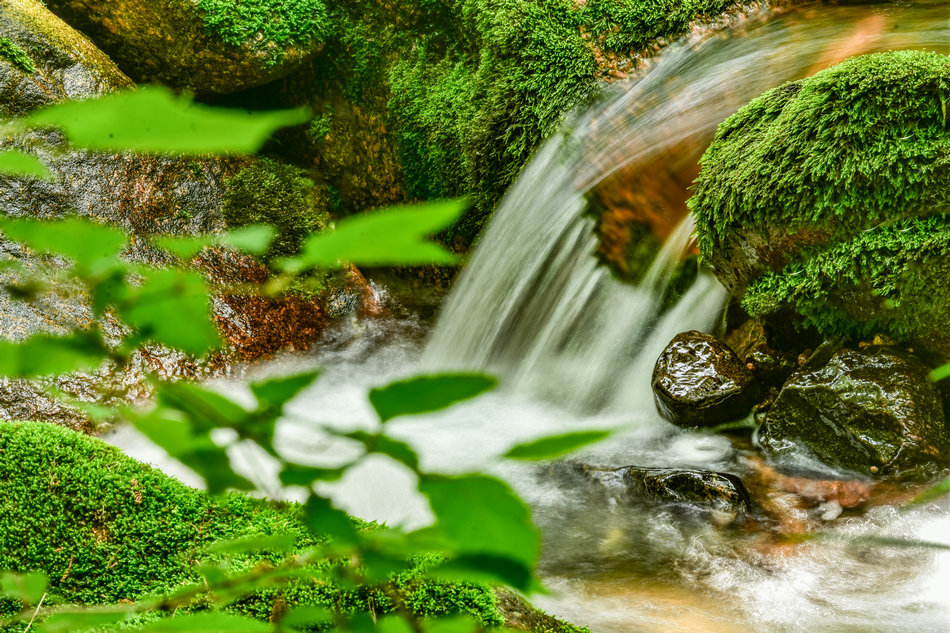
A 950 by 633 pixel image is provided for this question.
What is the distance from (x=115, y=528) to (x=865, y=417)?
347cm

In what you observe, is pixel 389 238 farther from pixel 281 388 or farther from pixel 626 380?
pixel 626 380

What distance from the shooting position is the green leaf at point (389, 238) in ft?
1.22

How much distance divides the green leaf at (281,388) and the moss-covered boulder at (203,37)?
18.7 ft

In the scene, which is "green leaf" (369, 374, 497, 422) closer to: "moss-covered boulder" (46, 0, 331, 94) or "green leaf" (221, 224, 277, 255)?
"green leaf" (221, 224, 277, 255)

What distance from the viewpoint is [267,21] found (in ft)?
18.5

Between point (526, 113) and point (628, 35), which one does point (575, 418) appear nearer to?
point (526, 113)

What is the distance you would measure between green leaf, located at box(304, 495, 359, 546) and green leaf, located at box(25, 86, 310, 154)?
0.23m

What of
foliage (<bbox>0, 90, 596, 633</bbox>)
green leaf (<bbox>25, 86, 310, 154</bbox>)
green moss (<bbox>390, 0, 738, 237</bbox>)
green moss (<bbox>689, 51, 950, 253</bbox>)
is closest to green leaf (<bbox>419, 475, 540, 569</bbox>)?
foliage (<bbox>0, 90, 596, 633</bbox>)

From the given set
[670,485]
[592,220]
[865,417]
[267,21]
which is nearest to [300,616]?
[670,485]

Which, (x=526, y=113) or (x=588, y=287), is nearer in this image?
(x=588, y=287)

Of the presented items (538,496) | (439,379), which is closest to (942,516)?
(538,496)

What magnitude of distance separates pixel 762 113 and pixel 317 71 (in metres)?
4.09

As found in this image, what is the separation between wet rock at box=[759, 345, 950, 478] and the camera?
332 cm

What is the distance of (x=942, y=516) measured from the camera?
314 cm
